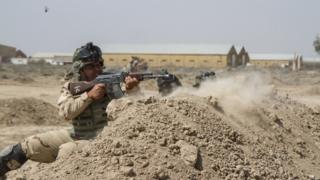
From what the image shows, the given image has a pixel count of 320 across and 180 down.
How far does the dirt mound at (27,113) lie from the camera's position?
14172 mm

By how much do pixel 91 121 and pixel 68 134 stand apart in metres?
0.31

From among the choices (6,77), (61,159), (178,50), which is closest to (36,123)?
(61,159)

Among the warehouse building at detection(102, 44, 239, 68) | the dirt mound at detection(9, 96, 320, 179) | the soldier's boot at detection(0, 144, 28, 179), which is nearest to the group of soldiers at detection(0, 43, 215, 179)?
the soldier's boot at detection(0, 144, 28, 179)

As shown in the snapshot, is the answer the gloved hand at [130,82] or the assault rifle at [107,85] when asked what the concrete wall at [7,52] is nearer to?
the gloved hand at [130,82]

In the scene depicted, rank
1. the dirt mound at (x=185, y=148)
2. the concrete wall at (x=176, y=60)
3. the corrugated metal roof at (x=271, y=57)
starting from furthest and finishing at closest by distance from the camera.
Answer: the corrugated metal roof at (x=271, y=57), the concrete wall at (x=176, y=60), the dirt mound at (x=185, y=148)

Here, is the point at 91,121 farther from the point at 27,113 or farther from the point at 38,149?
the point at 27,113

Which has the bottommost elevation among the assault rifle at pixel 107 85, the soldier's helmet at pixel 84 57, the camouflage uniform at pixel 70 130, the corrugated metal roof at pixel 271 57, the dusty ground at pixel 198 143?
the corrugated metal roof at pixel 271 57

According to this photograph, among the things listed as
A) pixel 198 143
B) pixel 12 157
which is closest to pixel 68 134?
pixel 12 157

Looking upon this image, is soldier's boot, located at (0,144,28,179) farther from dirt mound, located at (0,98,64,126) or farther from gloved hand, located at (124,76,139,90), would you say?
dirt mound, located at (0,98,64,126)

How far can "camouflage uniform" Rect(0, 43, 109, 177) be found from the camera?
5176 millimetres

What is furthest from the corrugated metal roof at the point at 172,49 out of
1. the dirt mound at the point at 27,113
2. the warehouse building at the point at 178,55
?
the dirt mound at the point at 27,113

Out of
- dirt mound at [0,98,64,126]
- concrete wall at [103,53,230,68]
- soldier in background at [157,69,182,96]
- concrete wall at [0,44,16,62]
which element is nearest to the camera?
soldier in background at [157,69,182,96]

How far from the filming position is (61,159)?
18.6 ft

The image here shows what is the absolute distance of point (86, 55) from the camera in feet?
16.9
